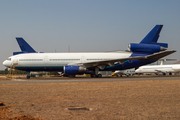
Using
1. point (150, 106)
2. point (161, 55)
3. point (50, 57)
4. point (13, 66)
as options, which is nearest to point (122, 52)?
point (161, 55)

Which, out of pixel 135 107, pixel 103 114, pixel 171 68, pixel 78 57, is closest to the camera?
pixel 103 114

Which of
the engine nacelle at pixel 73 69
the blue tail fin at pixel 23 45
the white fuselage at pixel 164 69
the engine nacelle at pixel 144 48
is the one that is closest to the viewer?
the engine nacelle at pixel 73 69

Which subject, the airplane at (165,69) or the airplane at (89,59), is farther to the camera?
the airplane at (165,69)

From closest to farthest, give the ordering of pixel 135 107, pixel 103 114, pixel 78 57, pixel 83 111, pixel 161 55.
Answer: pixel 103 114 < pixel 83 111 < pixel 135 107 < pixel 161 55 < pixel 78 57

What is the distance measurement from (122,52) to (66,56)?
27.7ft

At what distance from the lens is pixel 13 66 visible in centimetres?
2806

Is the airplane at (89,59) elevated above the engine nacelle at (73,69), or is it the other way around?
the airplane at (89,59)

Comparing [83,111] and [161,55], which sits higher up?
[161,55]

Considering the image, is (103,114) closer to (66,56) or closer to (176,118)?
(176,118)

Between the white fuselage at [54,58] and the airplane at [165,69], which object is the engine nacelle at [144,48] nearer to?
the white fuselage at [54,58]

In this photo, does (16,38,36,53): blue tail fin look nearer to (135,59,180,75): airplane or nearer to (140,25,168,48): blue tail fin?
(140,25,168,48): blue tail fin

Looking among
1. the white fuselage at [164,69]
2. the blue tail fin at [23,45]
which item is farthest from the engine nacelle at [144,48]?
the white fuselage at [164,69]

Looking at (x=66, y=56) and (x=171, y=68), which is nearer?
(x=66, y=56)

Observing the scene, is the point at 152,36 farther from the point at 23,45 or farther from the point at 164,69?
the point at 164,69
